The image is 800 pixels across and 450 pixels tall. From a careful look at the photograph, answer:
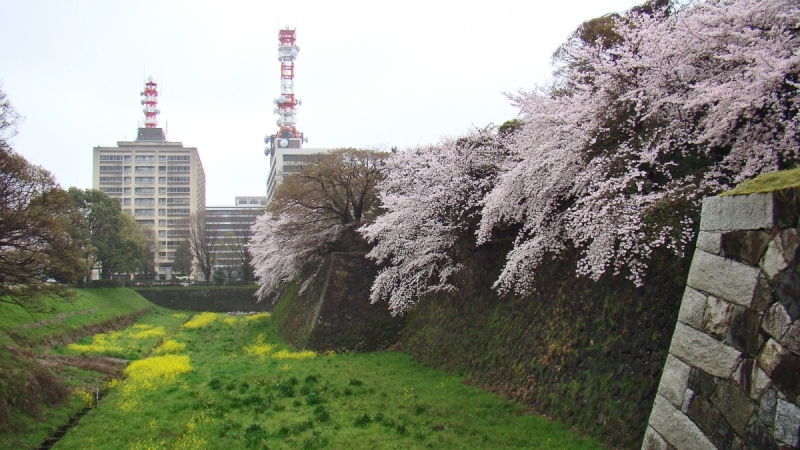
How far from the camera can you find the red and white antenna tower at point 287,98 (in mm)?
95625

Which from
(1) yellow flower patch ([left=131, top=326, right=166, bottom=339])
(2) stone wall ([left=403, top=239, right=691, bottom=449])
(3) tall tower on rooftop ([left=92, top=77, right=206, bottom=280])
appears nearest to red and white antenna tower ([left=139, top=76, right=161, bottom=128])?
(3) tall tower on rooftop ([left=92, top=77, right=206, bottom=280])

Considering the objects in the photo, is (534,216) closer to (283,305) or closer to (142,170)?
(283,305)

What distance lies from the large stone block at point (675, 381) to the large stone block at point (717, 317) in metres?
0.44

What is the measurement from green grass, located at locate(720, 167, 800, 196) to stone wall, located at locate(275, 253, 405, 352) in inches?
539

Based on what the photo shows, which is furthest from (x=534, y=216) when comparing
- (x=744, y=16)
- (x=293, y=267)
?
(x=293, y=267)

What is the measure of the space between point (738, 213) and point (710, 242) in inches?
14.7

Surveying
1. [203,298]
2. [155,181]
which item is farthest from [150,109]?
[203,298]

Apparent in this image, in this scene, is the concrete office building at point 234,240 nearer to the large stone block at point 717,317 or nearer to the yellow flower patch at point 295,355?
the yellow flower patch at point 295,355

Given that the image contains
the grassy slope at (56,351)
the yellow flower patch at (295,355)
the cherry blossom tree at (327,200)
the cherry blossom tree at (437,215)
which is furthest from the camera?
the cherry blossom tree at (327,200)

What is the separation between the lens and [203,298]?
1844 inches

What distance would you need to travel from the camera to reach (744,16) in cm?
657

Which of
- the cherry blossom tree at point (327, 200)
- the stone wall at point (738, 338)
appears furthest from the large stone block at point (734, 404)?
the cherry blossom tree at point (327, 200)

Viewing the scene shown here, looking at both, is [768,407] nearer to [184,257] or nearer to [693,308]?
[693,308]

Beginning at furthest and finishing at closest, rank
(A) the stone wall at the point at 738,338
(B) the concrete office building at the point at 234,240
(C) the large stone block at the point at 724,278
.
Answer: (B) the concrete office building at the point at 234,240
(C) the large stone block at the point at 724,278
(A) the stone wall at the point at 738,338
